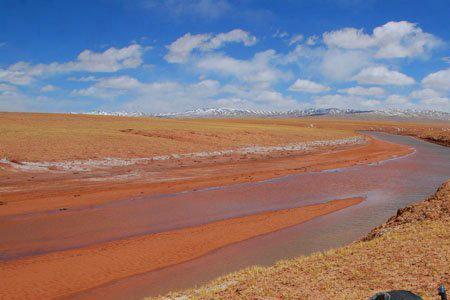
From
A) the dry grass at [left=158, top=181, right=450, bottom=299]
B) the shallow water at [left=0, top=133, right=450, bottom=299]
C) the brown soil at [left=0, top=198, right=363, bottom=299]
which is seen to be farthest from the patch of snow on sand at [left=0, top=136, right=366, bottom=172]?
the dry grass at [left=158, top=181, right=450, bottom=299]

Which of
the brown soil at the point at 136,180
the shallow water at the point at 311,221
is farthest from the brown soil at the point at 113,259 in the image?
the brown soil at the point at 136,180

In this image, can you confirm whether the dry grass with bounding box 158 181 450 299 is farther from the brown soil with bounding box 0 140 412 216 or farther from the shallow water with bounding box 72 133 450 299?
the brown soil with bounding box 0 140 412 216

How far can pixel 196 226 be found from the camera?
16.8 metres

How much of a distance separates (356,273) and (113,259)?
23.9ft

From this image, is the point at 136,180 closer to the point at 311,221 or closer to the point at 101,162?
the point at 101,162

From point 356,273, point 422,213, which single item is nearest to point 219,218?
point 422,213

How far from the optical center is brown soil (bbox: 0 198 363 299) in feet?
35.8

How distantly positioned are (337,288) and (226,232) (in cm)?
780

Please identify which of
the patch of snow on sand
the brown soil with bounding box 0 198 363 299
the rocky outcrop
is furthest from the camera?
the patch of snow on sand

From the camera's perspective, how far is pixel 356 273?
9.12 meters

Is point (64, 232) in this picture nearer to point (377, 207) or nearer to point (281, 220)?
point (281, 220)

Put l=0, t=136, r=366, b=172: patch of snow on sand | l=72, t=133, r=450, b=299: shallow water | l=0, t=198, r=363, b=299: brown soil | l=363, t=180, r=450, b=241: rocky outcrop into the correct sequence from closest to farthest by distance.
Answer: l=0, t=198, r=363, b=299: brown soil
l=72, t=133, r=450, b=299: shallow water
l=363, t=180, r=450, b=241: rocky outcrop
l=0, t=136, r=366, b=172: patch of snow on sand

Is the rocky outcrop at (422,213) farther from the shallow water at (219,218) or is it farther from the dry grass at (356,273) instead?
the shallow water at (219,218)

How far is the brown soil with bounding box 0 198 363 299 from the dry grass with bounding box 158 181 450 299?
3.34 meters
